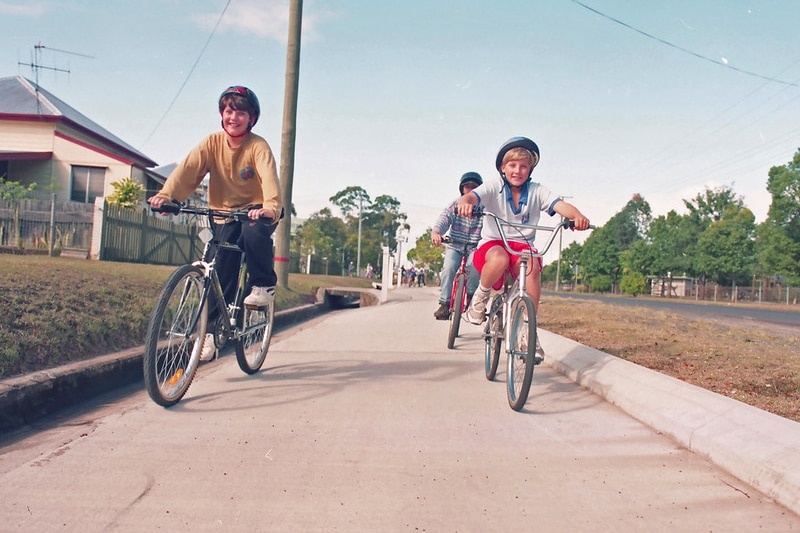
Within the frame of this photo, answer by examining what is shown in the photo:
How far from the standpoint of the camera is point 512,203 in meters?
4.80

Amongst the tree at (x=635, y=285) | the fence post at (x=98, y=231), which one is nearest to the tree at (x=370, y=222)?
the tree at (x=635, y=285)

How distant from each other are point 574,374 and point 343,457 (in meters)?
2.87

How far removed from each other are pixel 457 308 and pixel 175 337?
3.73 metres

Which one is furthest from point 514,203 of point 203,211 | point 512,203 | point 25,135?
point 25,135

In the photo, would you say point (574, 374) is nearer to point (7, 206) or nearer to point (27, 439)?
point (27, 439)

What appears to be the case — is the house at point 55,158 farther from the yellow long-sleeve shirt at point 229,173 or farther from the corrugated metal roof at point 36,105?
the yellow long-sleeve shirt at point 229,173

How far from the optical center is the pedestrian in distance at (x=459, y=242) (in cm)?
699

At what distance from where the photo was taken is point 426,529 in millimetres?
2205

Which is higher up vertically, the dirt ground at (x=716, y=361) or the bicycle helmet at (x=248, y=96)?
the bicycle helmet at (x=248, y=96)

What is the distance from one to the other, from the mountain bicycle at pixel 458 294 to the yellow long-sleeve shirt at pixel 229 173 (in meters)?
2.87

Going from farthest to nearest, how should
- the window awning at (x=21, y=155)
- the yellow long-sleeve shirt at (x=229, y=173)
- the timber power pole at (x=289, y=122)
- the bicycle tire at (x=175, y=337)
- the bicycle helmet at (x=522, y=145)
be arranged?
the window awning at (x=21, y=155) < the timber power pole at (x=289, y=122) < the bicycle helmet at (x=522, y=145) < the yellow long-sleeve shirt at (x=229, y=173) < the bicycle tire at (x=175, y=337)

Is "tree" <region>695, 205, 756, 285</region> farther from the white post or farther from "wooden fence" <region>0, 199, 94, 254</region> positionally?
"wooden fence" <region>0, 199, 94, 254</region>

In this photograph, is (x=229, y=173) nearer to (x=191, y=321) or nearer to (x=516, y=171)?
(x=191, y=321)

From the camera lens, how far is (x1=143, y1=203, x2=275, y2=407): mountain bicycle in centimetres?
357
